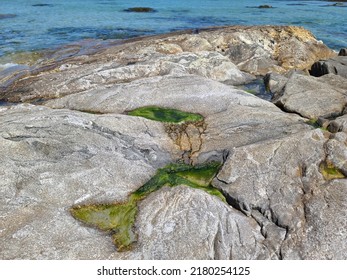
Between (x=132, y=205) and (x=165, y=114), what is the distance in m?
4.03

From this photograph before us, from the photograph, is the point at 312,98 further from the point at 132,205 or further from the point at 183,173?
the point at 132,205

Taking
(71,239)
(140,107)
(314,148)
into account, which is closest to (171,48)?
(140,107)

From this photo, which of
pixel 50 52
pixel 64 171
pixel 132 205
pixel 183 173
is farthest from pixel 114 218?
pixel 50 52

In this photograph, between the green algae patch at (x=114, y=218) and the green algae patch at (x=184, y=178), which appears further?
the green algae patch at (x=184, y=178)

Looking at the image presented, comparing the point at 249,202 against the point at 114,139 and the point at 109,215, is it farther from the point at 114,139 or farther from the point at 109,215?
the point at 114,139

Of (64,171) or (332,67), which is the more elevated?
(332,67)

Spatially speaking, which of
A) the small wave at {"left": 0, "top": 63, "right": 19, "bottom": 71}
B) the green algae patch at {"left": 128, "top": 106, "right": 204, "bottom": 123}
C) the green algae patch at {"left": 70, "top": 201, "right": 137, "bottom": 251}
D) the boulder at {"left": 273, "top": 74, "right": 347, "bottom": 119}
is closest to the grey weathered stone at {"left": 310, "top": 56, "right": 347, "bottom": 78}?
the boulder at {"left": 273, "top": 74, "right": 347, "bottom": 119}

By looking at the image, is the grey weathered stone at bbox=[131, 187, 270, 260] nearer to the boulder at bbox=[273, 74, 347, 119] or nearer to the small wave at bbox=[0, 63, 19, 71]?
the boulder at bbox=[273, 74, 347, 119]

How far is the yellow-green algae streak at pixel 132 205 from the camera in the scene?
6.57m

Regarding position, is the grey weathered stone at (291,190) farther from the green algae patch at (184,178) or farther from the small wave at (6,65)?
→ the small wave at (6,65)

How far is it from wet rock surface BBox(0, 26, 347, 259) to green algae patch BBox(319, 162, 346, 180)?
0.08ft

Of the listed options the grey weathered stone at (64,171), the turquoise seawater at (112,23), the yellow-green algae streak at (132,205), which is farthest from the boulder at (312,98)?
the turquoise seawater at (112,23)

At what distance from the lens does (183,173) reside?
27.2 ft

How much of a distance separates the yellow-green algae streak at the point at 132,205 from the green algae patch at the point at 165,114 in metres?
2.04
